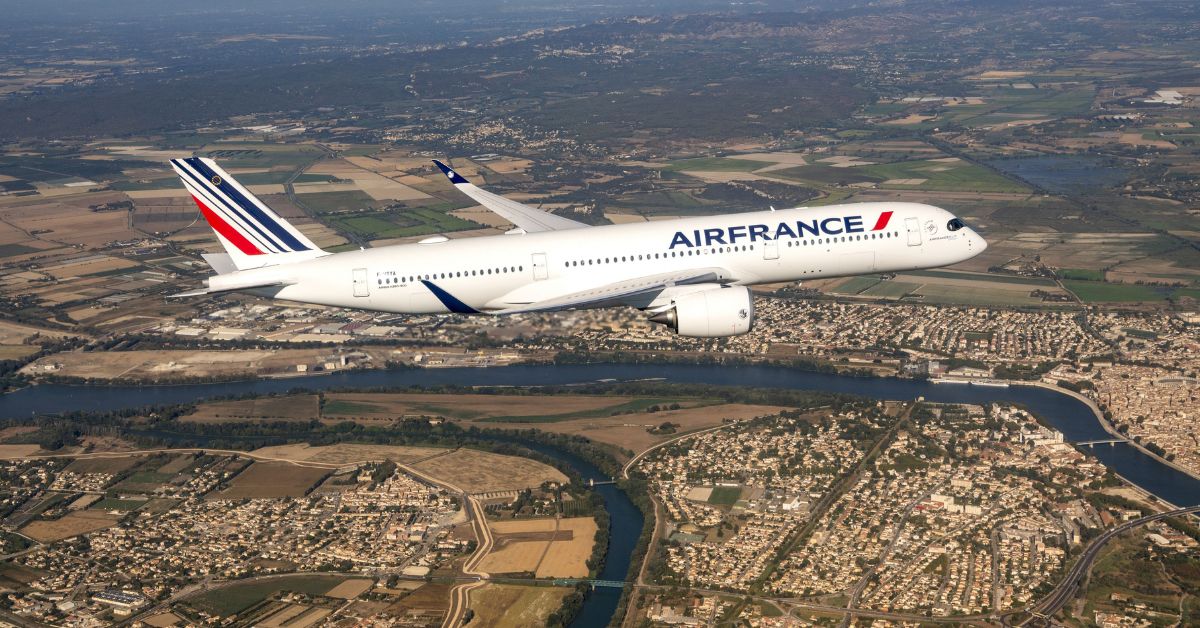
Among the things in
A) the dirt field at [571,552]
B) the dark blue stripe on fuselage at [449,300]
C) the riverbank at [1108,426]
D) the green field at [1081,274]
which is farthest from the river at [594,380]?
the dark blue stripe on fuselage at [449,300]

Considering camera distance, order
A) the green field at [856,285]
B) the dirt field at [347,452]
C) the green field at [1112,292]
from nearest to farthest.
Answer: the dirt field at [347,452], the green field at [1112,292], the green field at [856,285]

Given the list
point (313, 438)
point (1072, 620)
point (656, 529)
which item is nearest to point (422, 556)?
point (656, 529)

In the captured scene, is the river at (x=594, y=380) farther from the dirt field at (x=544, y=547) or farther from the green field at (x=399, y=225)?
the green field at (x=399, y=225)

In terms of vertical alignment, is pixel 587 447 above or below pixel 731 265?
below

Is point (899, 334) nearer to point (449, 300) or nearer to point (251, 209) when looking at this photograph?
point (449, 300)

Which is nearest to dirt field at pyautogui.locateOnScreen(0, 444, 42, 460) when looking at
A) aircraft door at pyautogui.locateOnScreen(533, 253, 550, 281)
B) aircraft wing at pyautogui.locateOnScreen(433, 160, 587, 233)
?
aircraft wing at pyautogui.locateOnScreen(433, 160, 587, 233)

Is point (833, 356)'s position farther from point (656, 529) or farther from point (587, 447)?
point (656, 529)

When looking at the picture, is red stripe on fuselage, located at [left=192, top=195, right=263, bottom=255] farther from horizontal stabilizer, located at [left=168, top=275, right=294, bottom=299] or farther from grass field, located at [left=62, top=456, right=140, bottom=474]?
grass field, located at [left=62, top=456, right=140, bottom=474]
